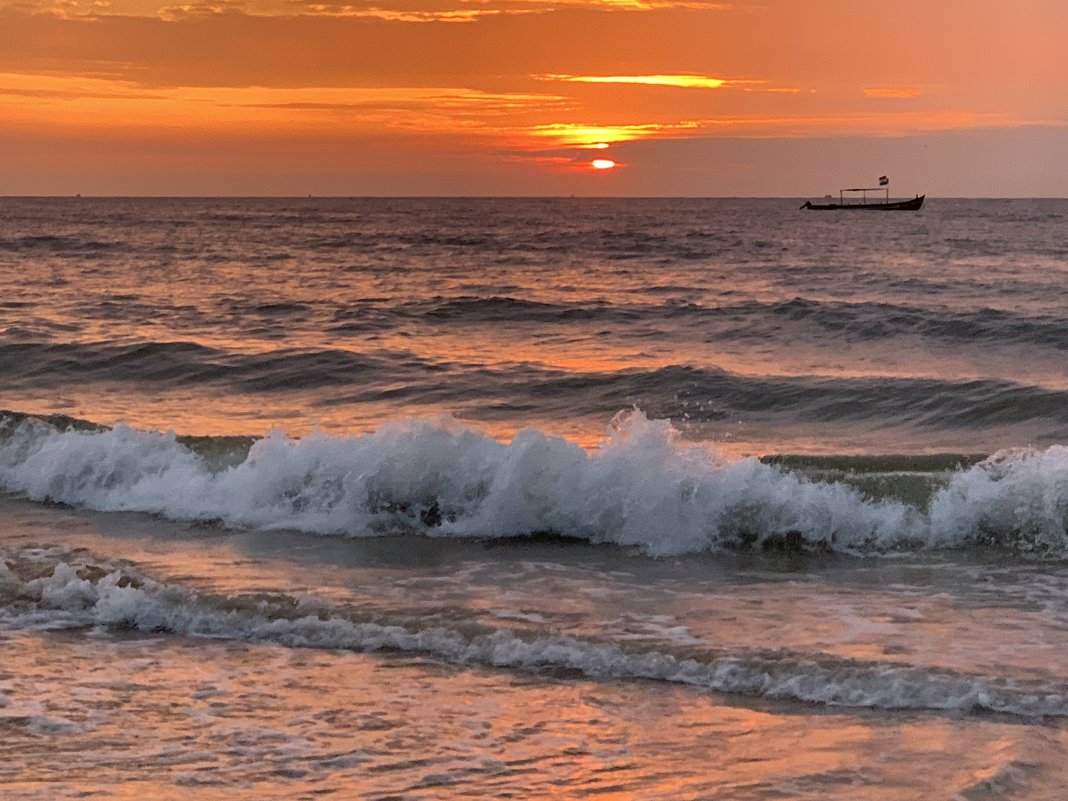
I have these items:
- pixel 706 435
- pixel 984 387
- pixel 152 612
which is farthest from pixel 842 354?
pixel 152 612

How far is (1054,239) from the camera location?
188 ft

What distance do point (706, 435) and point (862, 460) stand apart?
254 cm

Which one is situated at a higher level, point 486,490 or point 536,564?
point 486,490

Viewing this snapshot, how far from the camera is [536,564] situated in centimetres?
967

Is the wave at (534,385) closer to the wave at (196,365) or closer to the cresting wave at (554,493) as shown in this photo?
the wave at (196,365)

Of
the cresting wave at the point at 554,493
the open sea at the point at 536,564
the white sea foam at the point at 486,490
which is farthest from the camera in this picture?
the white sea foam at the point at 486,490

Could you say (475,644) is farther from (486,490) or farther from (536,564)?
(486,490)

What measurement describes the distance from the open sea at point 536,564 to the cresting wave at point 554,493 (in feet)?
0.11

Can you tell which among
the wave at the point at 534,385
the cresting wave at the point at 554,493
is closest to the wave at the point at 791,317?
the wave at the point at 534,385

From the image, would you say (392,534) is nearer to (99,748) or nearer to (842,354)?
(99,748)

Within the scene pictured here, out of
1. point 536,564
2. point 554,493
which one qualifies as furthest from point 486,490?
point 536,564

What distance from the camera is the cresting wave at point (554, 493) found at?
33.8 feet

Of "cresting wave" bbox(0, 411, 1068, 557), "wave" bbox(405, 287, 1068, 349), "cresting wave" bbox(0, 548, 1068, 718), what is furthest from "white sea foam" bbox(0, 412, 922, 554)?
"wave" bbox(405, 287, 1068, 349)

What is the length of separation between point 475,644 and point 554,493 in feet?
12.0
